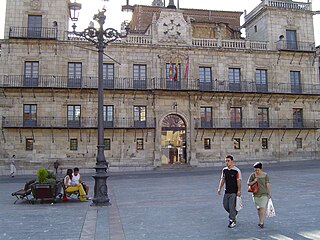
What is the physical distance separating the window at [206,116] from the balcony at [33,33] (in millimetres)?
14610

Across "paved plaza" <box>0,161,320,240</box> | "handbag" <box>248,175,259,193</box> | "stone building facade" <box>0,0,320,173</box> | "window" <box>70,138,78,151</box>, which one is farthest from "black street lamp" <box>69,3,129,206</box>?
"window" <box>70,138,78,151</box>

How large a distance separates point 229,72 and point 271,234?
26.0 metres

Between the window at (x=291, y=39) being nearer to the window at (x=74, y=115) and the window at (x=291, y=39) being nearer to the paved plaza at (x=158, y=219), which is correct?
the window at (x=74, y=115)

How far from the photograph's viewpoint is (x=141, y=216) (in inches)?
345

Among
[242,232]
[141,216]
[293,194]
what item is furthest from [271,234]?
[293,194]

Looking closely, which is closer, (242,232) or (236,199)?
(242,232)

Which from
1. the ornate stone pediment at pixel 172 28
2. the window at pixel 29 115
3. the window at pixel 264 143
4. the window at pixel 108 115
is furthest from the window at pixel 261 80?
the window at pixel 29 115

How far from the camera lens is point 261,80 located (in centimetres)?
3209

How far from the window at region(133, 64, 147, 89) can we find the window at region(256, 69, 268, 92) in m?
10.9

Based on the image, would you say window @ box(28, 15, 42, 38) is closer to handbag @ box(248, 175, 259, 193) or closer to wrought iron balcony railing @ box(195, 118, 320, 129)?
wrought iron balcony railing @ box(195, 118, 320, 129)

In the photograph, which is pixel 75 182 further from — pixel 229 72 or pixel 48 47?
pixel 229 72

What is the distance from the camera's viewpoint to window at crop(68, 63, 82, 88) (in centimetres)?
2853

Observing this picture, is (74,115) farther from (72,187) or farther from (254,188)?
(254,188)

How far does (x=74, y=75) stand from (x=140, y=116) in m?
6.78
